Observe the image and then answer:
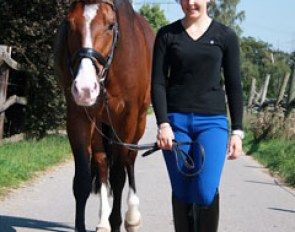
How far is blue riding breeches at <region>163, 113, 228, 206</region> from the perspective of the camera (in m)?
4.00

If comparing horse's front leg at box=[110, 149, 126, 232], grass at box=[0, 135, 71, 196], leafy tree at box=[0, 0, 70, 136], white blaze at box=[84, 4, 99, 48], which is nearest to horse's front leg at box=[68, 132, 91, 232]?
horse's front leg at box=[110, 149, 126, 232]

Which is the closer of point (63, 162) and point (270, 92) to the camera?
point (63, 162)

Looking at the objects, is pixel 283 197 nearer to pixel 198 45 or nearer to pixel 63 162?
pixel 63 162

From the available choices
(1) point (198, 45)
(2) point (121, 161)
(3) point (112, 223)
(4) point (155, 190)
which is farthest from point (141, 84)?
(4) point (155, 190)

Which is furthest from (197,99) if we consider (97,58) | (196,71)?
(97,58)

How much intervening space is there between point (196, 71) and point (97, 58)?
1043 mm

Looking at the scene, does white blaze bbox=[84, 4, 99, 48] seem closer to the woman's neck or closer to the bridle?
the bridle

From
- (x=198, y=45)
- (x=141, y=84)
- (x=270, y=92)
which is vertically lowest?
(x=270, y=92)

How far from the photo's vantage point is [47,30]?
12.3m

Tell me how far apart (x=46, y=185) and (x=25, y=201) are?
125 centimetres

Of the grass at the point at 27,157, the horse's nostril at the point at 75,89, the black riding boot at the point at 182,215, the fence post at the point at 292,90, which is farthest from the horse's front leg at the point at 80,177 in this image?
the fence post at the point at 292,90

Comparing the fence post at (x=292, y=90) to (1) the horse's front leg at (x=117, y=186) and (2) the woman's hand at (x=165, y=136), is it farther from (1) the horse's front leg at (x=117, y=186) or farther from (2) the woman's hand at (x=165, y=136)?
(2) the woman's hand at (x=165, y=136)

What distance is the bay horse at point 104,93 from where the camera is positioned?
190 inches

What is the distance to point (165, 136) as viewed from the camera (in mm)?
3891
